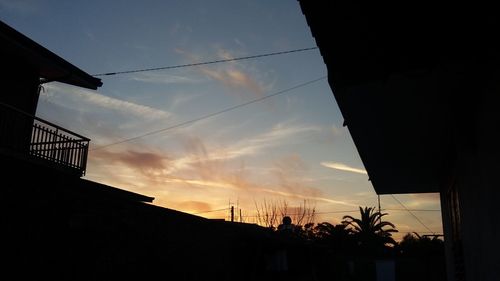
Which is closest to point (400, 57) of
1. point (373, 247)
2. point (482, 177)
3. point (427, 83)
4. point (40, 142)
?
point (427, 83)

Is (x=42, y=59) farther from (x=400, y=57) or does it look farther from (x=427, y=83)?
(x=400, y=57)

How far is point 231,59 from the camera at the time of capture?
12148 millimetres

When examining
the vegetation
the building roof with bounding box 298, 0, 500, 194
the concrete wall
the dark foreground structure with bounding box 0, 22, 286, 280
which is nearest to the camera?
the building roof with bounding box 298, 0, 500, 194

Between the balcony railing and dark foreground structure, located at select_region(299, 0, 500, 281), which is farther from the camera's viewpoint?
the balcony railing

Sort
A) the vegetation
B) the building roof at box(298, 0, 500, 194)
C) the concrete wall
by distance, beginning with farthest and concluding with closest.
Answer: the vegetation, the concrete wall, the building roof at box(298, 0, 500, 194)

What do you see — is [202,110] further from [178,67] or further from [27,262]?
[27,262]

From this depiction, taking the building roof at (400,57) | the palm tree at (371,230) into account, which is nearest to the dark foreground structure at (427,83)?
the building roof at (400,57)

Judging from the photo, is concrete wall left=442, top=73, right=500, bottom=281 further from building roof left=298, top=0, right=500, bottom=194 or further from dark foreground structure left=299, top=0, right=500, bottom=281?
building roof left=298, top=0, right=500, bottom=194

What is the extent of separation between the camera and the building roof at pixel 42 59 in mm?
11555

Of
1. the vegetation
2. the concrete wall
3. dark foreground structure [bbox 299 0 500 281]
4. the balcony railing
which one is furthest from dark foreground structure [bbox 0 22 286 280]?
the vegetation

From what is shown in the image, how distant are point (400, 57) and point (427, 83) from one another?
633 millimetres

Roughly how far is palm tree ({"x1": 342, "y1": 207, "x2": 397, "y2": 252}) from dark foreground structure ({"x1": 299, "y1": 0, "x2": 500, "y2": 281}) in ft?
114

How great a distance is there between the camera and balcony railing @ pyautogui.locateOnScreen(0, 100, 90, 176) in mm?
11836

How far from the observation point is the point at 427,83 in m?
2.88
